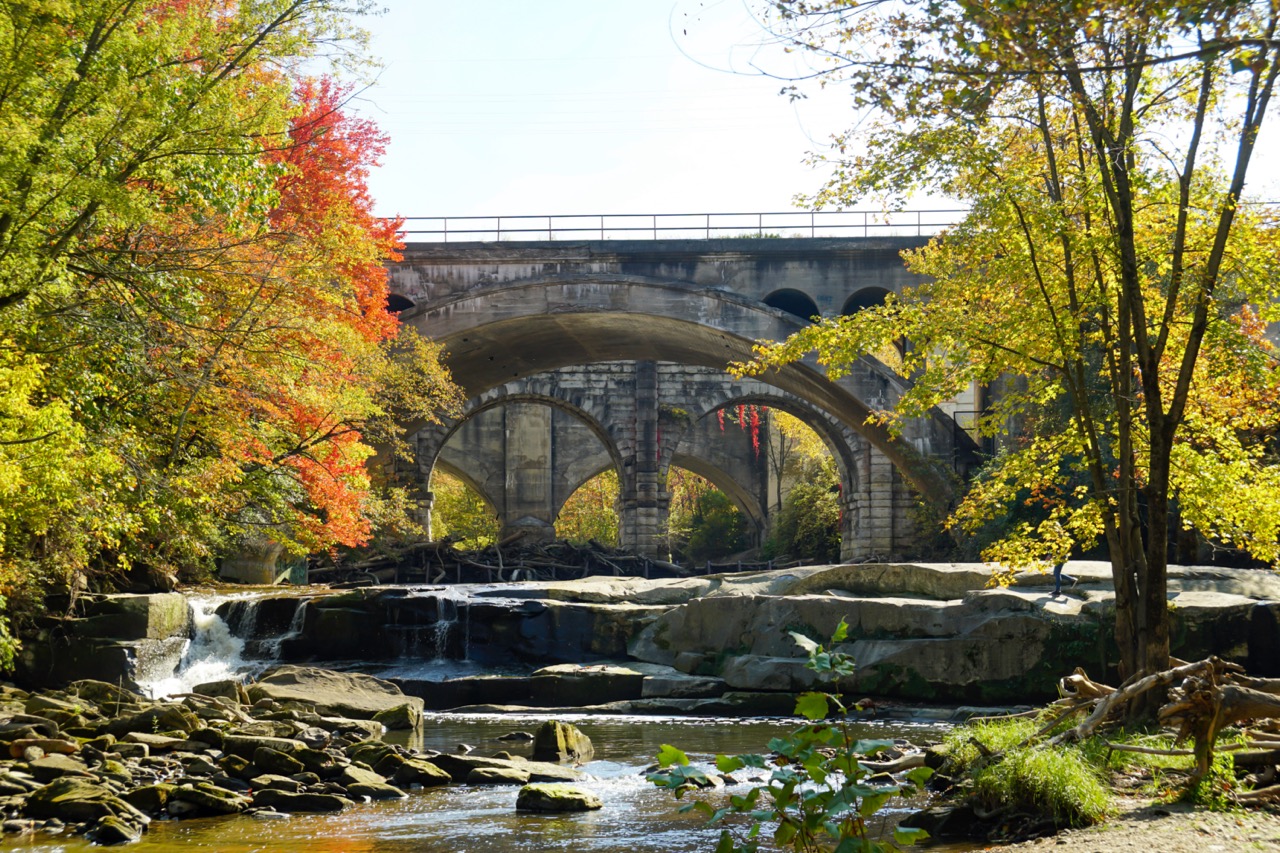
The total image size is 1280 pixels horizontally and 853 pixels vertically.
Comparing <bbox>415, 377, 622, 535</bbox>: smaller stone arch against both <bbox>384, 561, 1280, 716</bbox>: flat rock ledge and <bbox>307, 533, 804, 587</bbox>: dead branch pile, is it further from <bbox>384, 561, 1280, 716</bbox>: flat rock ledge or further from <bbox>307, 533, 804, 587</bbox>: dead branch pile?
<bbox>384, 561, 1280, 716</bbox>: flat rock ledge

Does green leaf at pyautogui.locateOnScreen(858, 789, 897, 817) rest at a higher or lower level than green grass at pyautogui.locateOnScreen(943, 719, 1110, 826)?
higher

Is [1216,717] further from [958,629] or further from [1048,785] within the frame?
[958,629]

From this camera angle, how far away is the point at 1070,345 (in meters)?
9.34

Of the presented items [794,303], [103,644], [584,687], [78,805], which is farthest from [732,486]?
[78,805]

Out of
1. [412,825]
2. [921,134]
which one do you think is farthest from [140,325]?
[921,134]

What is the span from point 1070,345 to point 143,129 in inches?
292

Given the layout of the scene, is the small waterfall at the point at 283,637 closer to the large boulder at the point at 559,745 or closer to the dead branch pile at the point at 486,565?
the dead branch pile at the point at 486,565

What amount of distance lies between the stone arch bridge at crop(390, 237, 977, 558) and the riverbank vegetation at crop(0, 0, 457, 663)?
355 inches

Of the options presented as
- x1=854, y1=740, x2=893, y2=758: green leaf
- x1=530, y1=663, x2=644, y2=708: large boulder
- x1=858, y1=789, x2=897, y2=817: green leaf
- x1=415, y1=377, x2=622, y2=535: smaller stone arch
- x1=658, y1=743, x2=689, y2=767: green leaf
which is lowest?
x1=530, y1=663, x2=644, y2=708: large boulder

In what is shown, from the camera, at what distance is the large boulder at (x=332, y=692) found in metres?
13.1

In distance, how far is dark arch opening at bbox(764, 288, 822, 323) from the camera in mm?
27891

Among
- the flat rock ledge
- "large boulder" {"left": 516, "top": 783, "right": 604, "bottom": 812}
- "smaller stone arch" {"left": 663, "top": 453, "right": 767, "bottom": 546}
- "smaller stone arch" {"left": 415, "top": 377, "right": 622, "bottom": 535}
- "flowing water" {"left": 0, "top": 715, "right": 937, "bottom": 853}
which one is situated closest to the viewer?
"flowing water" {"left": 0, "top": 715, "right": 937, "bottom": 853}

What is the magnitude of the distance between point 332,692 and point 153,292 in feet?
16.4

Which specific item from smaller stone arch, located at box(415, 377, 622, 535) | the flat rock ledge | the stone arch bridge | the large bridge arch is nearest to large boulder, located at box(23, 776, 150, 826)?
the flat rock ledge
